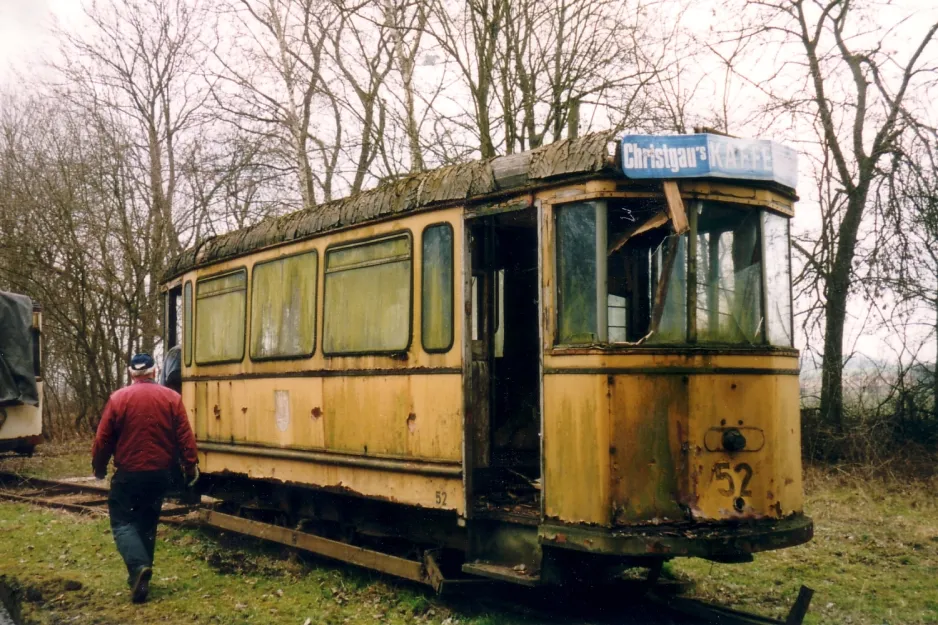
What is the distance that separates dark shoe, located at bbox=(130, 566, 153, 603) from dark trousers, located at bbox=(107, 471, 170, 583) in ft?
0.20

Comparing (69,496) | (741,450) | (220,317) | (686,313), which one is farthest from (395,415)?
(69,496)

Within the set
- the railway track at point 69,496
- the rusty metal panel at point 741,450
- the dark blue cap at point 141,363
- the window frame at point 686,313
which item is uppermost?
the window frame at point 686,313

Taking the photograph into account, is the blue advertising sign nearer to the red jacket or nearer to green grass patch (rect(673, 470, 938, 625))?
green grass patch (rect(673, 470, 938, 625))

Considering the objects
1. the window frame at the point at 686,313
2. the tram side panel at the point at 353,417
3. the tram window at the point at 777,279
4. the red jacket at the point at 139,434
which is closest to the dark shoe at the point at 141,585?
the red jacket at the point at 139,434

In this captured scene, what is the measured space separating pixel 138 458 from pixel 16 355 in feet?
27.2

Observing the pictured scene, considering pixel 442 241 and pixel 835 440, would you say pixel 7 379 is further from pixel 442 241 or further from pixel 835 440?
pixel 835 440

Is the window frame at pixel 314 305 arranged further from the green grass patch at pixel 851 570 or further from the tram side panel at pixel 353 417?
the green grass patch at pixel 851 570

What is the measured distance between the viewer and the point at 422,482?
641 cm

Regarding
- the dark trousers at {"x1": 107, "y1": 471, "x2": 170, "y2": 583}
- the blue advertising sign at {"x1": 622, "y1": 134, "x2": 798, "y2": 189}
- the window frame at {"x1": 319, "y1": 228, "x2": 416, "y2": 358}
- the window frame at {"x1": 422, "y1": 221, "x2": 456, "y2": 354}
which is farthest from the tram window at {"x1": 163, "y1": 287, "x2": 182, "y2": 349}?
the blue advertising sign at {"x1": 622, "y1": 134, "x2": 798, "y2": 189}

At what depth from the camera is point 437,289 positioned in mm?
6398

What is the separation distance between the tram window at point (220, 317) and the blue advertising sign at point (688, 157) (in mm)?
4671

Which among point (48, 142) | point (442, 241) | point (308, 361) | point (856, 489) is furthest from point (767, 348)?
point (48, 142)

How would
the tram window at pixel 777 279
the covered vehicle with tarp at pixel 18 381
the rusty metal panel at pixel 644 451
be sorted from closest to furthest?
the rusty metal panel at pixel 644 451 → the tram window at pixel 777 279 → the covered vehicle with tarp at pixel 18 381

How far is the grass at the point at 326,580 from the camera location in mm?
6109
